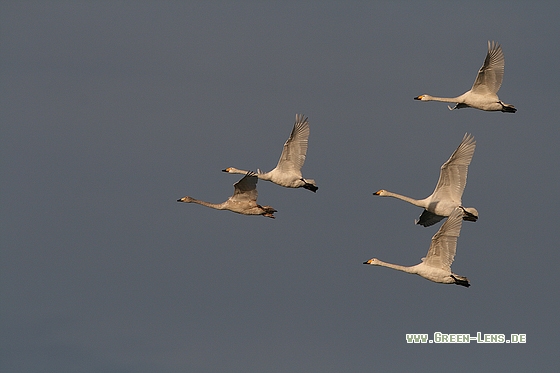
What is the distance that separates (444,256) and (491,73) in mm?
8678

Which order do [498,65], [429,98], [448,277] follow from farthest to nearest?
[429,98], [498,65], [448,277]

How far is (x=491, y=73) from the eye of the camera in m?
62.1

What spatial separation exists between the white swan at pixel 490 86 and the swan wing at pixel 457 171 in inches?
83.6

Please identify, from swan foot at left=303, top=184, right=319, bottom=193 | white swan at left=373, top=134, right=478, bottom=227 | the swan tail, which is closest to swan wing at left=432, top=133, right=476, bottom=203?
white swan at left=373, top=134, right=478, bottom=227

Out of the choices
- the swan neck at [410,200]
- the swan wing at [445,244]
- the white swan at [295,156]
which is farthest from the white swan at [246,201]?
the swan wing at [445,244]

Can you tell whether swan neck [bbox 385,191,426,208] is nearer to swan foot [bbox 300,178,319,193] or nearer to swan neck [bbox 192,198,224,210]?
swan foot [bbox 300,178,319,193]

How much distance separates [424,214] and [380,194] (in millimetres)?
2056

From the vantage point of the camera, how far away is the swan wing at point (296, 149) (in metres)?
62.7

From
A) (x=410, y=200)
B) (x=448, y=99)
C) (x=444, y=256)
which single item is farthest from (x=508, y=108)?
(x=444, y=256)

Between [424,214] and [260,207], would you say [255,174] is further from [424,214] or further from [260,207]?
[424,214]

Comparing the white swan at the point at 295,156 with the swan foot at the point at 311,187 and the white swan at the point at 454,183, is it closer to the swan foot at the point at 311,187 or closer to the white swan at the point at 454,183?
the swan foot at the point at 311,187

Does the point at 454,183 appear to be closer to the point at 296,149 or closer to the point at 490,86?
the point at 490,86

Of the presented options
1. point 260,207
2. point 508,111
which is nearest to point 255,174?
point 260,207

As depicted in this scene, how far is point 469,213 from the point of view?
2409 inches
